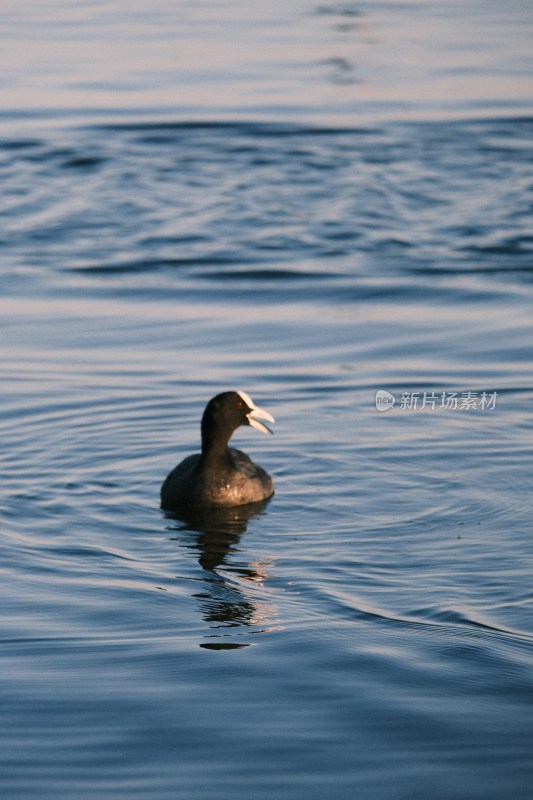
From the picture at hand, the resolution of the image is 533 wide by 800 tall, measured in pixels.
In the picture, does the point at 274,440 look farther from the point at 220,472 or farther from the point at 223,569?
the point at 223,569

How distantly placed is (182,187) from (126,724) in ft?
53.9

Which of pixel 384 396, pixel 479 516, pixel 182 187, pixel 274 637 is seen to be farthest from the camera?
pixel 182 187

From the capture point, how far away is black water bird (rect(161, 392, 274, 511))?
11.3 meters

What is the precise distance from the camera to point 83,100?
98.4 feet

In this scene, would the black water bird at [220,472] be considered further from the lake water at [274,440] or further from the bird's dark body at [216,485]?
the lake water at [274,440]

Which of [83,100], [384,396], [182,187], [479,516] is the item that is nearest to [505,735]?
[479,516]

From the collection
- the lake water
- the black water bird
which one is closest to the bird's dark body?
the black water bird

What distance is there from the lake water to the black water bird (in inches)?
7.4

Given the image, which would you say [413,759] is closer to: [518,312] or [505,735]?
[505,735]

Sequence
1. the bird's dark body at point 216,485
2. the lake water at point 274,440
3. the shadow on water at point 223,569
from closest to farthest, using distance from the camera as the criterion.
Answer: the lake water at point 274,440 → the shadow on water at point 223,569 → the bird's dark body at point 216,485

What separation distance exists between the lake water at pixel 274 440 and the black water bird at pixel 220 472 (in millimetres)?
188


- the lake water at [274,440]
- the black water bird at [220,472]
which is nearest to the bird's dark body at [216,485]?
the black water bird at [220,472]

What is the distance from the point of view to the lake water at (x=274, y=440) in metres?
7.32

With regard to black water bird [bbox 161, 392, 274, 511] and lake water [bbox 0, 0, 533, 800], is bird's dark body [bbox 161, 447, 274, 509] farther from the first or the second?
lake water [bbox 0, 0, 533, 800]
